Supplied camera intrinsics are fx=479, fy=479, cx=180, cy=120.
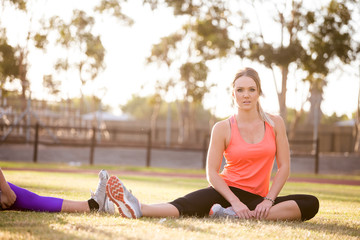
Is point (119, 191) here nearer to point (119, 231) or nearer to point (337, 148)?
point (119, 231)

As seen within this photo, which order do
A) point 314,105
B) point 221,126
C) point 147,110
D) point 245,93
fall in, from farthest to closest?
point 147,110
point 314,105
point 221,126
point 245,93

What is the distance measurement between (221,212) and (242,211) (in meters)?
0.19

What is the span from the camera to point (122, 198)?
3.63 meters

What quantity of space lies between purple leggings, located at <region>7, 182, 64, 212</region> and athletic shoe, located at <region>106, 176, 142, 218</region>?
26.1 inches

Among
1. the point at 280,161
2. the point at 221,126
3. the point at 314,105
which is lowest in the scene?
the point at 280,161

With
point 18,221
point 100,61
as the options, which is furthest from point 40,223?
point 100,61

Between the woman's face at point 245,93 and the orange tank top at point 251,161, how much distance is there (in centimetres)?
25

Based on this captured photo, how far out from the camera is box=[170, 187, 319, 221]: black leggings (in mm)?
4008

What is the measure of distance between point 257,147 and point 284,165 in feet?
0.98

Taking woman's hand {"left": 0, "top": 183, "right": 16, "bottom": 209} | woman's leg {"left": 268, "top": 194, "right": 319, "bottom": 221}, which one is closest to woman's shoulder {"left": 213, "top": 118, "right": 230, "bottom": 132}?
woman's leg {"left": 268, "top": 194, "right": 319, "bottom": 221}

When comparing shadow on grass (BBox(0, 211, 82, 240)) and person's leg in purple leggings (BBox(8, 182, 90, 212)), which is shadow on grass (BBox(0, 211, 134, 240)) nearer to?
shadow on grass (BBox(0, 211, 82, 240))

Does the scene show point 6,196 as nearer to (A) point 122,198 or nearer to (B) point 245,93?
(A) point 122,198

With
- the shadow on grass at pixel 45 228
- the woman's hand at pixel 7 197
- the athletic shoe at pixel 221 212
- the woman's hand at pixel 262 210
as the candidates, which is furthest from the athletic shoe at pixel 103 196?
the woman's hand at pixel 262 210

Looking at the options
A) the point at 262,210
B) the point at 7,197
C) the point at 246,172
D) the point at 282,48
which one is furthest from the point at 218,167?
the point at 282,48
